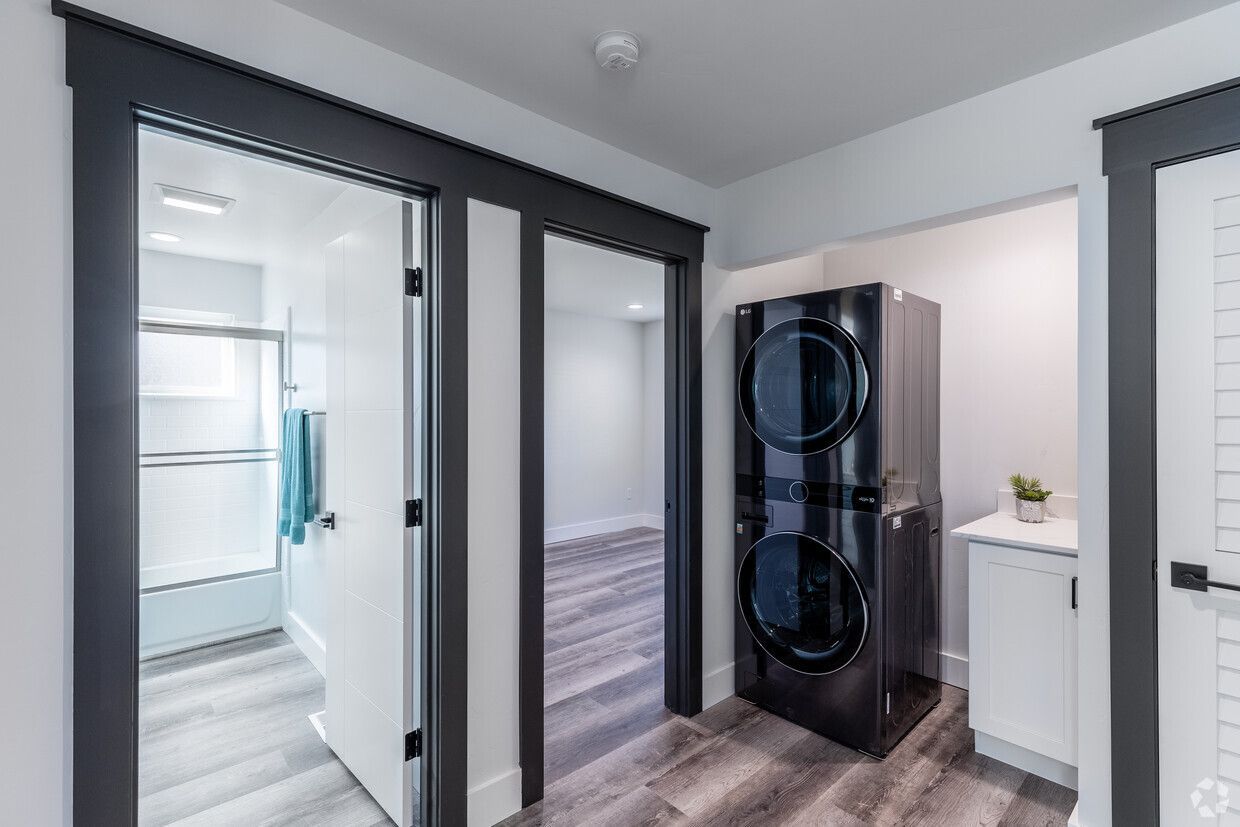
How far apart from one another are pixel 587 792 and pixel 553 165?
2.29m

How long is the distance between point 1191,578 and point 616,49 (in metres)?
2.13

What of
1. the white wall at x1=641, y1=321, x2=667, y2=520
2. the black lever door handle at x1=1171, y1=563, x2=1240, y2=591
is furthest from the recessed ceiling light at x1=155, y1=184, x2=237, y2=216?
the white wall at x1=641, y1=321, x2=667, y2=520

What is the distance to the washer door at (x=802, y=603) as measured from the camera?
2.30 meters

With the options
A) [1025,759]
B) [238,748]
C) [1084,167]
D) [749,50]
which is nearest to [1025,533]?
[1025,759]

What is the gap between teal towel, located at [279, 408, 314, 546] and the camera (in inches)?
119

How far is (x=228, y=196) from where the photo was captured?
2711 millimetres

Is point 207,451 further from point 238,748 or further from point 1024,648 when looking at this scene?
point 1024,648

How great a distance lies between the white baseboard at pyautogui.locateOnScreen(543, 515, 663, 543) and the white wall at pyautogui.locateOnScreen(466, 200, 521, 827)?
412 cm

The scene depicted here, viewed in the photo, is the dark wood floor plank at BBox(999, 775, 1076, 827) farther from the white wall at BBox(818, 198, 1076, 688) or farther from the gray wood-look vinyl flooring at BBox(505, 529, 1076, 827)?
the white wall at BBox(818, 198, 1076, 688)

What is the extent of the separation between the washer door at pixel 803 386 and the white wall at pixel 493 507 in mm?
1162

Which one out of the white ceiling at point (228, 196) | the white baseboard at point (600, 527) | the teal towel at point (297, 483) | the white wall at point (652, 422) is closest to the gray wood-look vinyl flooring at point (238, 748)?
the teal towel at point (297, 483)

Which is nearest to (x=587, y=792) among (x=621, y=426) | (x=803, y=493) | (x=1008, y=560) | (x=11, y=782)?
(x=803, y=493)

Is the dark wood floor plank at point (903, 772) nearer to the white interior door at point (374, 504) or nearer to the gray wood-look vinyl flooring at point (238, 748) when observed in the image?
the white interior door at point (374, 504)

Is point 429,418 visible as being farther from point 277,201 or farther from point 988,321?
point 988,321
